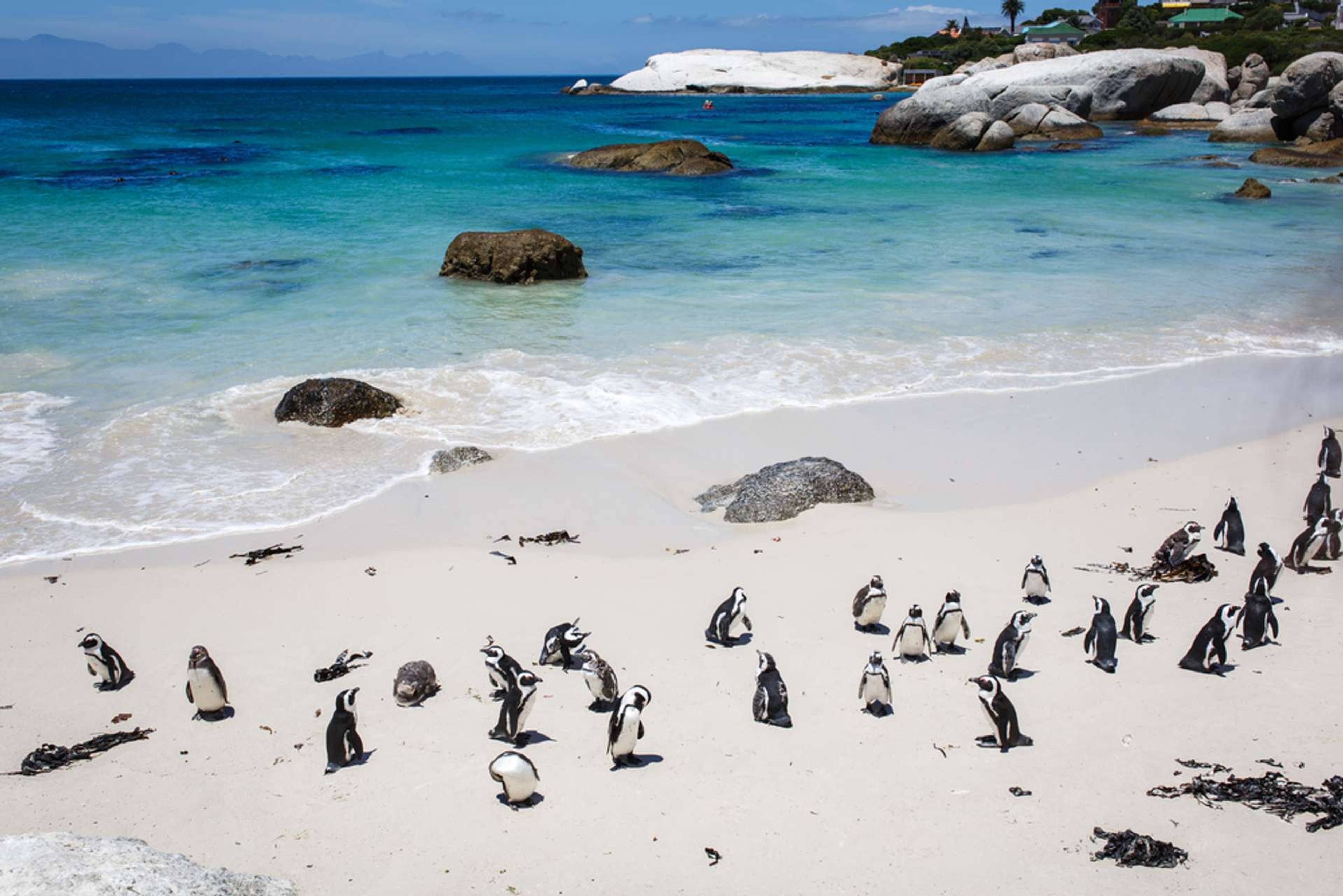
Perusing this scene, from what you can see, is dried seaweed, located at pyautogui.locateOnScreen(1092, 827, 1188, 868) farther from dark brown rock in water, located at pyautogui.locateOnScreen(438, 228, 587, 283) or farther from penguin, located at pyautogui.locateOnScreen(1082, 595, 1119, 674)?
dark brown rock in water, located at pyautogui.locateOnScreen(438, 228, 587, 283)

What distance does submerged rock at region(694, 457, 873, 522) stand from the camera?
940cm

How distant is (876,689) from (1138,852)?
1678 millimetres

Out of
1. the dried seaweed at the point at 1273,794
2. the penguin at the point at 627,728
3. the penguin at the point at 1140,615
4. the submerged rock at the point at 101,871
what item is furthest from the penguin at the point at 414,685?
the penguin at the point at 1140,615

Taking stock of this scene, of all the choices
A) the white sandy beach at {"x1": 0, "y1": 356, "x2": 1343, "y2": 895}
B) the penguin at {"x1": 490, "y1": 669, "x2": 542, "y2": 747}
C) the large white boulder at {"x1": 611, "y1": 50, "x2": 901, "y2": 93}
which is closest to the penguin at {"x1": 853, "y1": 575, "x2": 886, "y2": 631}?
the white sandy beach at {"x1": 0, "y1": 356, "x2": 1343, "y2": 895}

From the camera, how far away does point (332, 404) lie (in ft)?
38.9

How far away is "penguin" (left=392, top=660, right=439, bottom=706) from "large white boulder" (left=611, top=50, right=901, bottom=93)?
115238mm

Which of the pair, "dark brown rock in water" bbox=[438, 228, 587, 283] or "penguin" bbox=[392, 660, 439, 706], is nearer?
"penguin" bbox=[392, 660, 439, 706]

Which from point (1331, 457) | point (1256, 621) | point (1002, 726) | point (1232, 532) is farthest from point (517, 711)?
point (1331, 457)

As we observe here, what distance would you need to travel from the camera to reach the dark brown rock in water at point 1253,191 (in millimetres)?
28844

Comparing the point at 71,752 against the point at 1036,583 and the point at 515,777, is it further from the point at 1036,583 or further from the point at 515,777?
the point at 1036,583

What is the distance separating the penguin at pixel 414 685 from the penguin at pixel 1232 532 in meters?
6.36

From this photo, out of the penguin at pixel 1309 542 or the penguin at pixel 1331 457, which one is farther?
the penguin at pixel 1331 457

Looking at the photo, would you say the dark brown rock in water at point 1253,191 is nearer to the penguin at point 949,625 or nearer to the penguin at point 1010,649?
the penguin at point 949,625

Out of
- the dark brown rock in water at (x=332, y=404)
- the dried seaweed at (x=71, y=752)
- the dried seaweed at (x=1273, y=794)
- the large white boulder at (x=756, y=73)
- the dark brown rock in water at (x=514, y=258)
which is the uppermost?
the large white boulder at (x=756, y=73)
